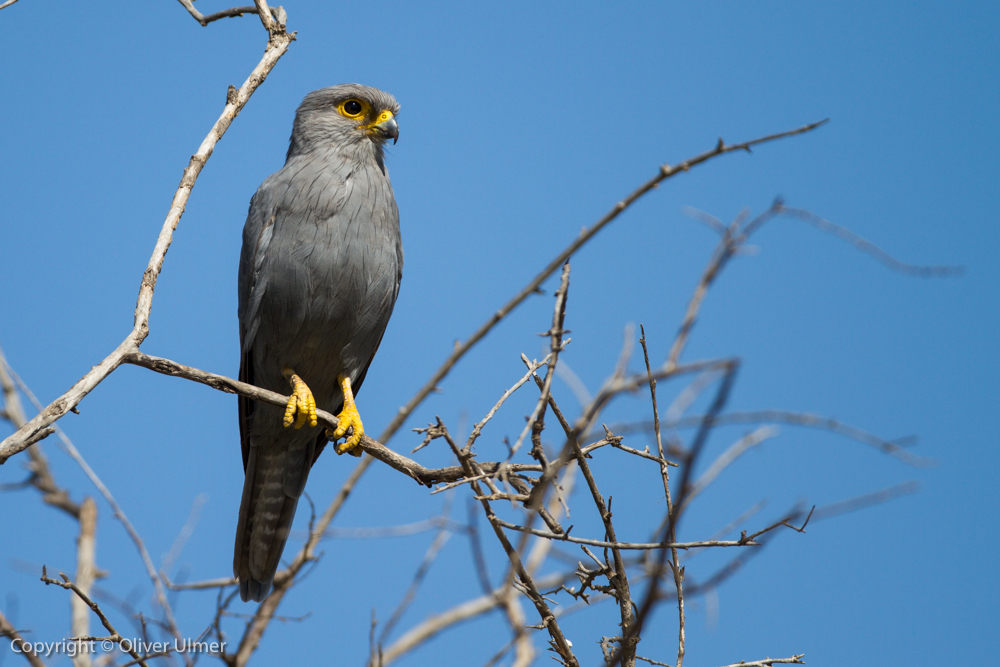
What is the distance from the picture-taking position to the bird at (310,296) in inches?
176

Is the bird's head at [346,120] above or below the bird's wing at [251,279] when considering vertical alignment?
above

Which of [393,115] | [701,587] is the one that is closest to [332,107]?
[393,115]

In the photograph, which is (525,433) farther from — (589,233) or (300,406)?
(300,406)

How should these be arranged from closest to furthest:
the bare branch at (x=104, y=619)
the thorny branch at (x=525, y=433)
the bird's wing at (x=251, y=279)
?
the thorny branch at (x=525, y=433) < the bare branch at (x=104, y=619) < the bird's wing at (x=251, y=279)

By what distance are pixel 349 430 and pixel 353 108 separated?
2227 mm

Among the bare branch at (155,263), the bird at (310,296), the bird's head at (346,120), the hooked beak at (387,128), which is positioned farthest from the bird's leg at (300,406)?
the hooked beak at (387,128)

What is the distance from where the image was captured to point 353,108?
5234 millimetres

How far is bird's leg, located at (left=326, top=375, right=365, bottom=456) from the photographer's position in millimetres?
4430

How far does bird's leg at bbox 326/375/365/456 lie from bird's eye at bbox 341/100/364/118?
6.21 feet

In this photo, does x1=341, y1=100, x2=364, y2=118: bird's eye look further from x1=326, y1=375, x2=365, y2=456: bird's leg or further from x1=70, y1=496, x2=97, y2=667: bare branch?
x1=70, y1=496, x2=97, y2=667: bare branch

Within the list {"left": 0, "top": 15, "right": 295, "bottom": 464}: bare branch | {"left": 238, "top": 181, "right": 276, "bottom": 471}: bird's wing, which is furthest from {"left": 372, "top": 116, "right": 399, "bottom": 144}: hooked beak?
{"left": 0, "top": 15, "right": 295, "bottom": 464}: bare branch

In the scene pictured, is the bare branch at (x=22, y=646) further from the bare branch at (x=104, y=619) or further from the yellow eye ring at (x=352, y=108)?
the yellow eye ring at (x=352, y=108)

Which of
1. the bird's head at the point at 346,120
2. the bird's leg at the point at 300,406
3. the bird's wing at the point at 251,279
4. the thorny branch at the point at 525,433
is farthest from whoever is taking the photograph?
the bird's head at the point at 346,120

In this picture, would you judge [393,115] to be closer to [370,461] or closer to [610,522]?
[370,461]
